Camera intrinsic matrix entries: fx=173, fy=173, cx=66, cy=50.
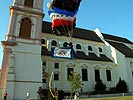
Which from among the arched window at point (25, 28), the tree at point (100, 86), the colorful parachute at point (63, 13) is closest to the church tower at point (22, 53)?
the arched window at point (25, 28)

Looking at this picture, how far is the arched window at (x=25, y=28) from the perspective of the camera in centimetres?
2884

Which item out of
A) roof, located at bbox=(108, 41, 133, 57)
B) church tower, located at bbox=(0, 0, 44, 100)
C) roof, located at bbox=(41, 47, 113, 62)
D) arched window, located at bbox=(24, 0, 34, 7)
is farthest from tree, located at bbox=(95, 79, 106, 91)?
arched window, located at bbox=(24, 0, 34, 7)

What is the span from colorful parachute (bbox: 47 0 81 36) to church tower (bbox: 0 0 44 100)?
11.9 meters

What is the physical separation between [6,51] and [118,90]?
76.2 ft

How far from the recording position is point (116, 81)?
1510 inches

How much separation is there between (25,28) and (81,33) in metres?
18.1

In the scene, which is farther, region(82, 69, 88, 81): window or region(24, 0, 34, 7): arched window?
region(82, 69, 88, 81): window

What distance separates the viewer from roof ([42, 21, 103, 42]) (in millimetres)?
38219

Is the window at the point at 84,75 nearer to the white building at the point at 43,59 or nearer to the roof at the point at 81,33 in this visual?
the white building at the point at 43,59

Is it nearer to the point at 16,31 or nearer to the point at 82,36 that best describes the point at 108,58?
the point at 82,36

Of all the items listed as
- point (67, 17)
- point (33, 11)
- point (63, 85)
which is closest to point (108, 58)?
point (63, 85)

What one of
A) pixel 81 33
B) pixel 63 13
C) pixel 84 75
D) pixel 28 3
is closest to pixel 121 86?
pixel 84 75

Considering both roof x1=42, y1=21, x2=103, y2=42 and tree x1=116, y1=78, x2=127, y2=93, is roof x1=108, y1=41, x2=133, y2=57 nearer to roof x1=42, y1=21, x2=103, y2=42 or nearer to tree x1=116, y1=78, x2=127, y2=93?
roof x1=42, y1=21, x2=103, y2=42

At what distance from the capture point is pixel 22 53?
27156 millimetres
